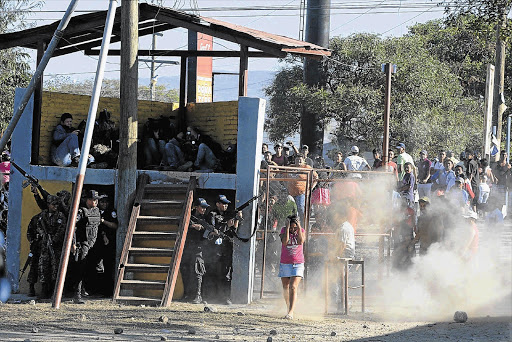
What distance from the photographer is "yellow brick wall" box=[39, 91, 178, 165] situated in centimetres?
1549

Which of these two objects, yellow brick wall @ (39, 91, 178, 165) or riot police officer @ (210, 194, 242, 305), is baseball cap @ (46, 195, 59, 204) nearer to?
yellow brick wall @ (39, 91, 178, 165)

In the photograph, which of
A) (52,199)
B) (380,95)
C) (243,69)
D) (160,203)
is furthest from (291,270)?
(380,95)

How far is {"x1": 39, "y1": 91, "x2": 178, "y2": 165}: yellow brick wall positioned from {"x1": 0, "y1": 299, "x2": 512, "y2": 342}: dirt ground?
3390 mm

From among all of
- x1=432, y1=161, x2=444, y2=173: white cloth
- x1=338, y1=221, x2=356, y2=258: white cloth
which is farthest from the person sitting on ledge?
x1=432, y1=161, x2=444, y2=173: white cloth

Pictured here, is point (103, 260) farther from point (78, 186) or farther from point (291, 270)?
point (291, 270)

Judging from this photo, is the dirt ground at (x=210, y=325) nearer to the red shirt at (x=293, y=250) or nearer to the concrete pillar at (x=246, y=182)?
the concrete pillar at (x=246, y=182)

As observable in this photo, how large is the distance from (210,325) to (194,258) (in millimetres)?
2510

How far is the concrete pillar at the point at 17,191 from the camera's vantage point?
14672 millimetres

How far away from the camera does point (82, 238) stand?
44.7ft

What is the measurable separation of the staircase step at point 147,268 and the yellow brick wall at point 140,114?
3.10 metres

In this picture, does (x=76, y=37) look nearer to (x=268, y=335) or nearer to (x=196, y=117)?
(x=196, y=117)

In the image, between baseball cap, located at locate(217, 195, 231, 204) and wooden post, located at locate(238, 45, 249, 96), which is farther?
wooden post, located at locate(238, 45, 249, 96)

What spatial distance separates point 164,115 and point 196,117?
2.47 feet

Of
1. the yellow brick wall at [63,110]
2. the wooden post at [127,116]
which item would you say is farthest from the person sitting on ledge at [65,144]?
the wooden post at [127,116]
